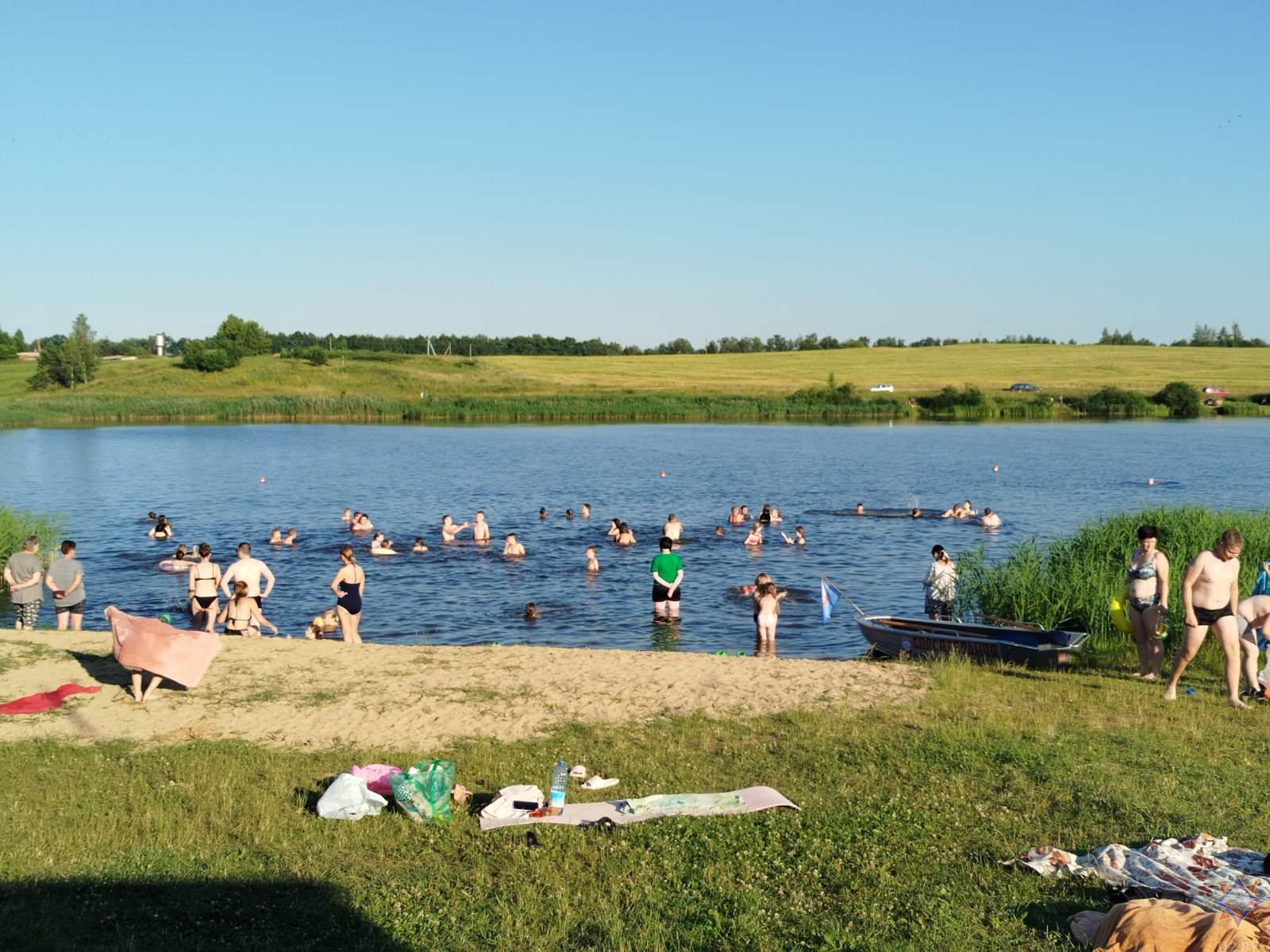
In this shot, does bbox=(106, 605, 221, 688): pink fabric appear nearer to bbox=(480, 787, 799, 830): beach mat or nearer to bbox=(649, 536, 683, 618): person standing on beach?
bbox=(480, 787, 799, 830): beach mat

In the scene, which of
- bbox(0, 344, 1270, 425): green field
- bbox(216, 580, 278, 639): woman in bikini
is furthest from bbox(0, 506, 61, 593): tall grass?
bbox(0, 344, 1270, 425): green field

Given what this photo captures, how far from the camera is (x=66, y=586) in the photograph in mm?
18969

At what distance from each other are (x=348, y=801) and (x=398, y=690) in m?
4.47

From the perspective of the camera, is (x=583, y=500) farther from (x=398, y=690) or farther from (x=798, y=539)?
(x=398, y=690)

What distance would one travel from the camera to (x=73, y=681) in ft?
45.4

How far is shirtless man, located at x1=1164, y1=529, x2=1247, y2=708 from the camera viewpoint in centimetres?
1285

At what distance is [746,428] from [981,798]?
76590 millimetres

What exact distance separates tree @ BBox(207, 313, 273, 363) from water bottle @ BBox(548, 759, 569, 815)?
134 metres

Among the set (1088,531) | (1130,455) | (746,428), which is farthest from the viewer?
(746,428)

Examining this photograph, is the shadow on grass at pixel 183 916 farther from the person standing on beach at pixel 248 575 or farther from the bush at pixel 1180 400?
the bush at pixel 1180 400

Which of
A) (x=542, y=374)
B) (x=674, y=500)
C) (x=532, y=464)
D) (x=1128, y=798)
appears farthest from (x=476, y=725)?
(x=542, y=374)

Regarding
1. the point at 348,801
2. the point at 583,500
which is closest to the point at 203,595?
the point at 348,801

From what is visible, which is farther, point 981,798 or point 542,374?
point 542,374

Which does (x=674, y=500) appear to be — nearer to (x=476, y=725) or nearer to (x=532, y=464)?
(x=532, y=464)
